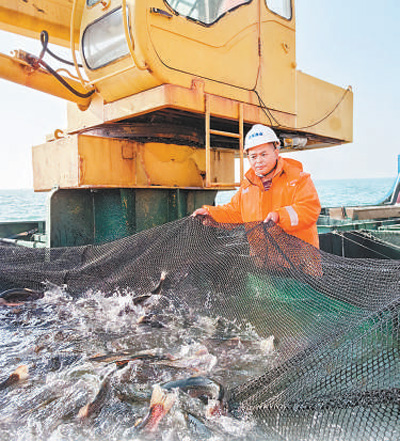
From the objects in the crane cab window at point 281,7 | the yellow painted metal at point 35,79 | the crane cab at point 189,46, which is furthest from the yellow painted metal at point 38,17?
the crane cab window at point 281,7

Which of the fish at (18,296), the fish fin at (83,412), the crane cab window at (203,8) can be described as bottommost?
the fish fin at (83,412)

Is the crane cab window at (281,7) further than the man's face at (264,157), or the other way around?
the crane cab window at (281,7)

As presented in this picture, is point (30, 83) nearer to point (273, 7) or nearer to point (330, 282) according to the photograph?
point (273, 7)

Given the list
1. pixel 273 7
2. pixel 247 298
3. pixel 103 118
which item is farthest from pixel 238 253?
pixel 273 7

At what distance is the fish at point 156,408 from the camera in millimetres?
2398

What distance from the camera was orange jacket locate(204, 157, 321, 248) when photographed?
3.57 m

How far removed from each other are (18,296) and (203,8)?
424cm

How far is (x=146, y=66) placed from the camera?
15.1ft

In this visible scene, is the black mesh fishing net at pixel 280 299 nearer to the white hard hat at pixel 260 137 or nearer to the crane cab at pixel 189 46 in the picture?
the white hard hat at pixel 260 137

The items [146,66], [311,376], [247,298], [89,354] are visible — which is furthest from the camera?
[146,66]

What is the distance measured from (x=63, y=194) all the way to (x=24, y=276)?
1.66m

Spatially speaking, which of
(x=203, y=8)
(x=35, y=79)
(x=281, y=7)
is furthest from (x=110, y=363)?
(x=281, y=7)

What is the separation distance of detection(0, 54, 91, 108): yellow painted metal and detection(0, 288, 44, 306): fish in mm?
2869

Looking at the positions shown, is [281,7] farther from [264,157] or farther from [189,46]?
[264,157]
